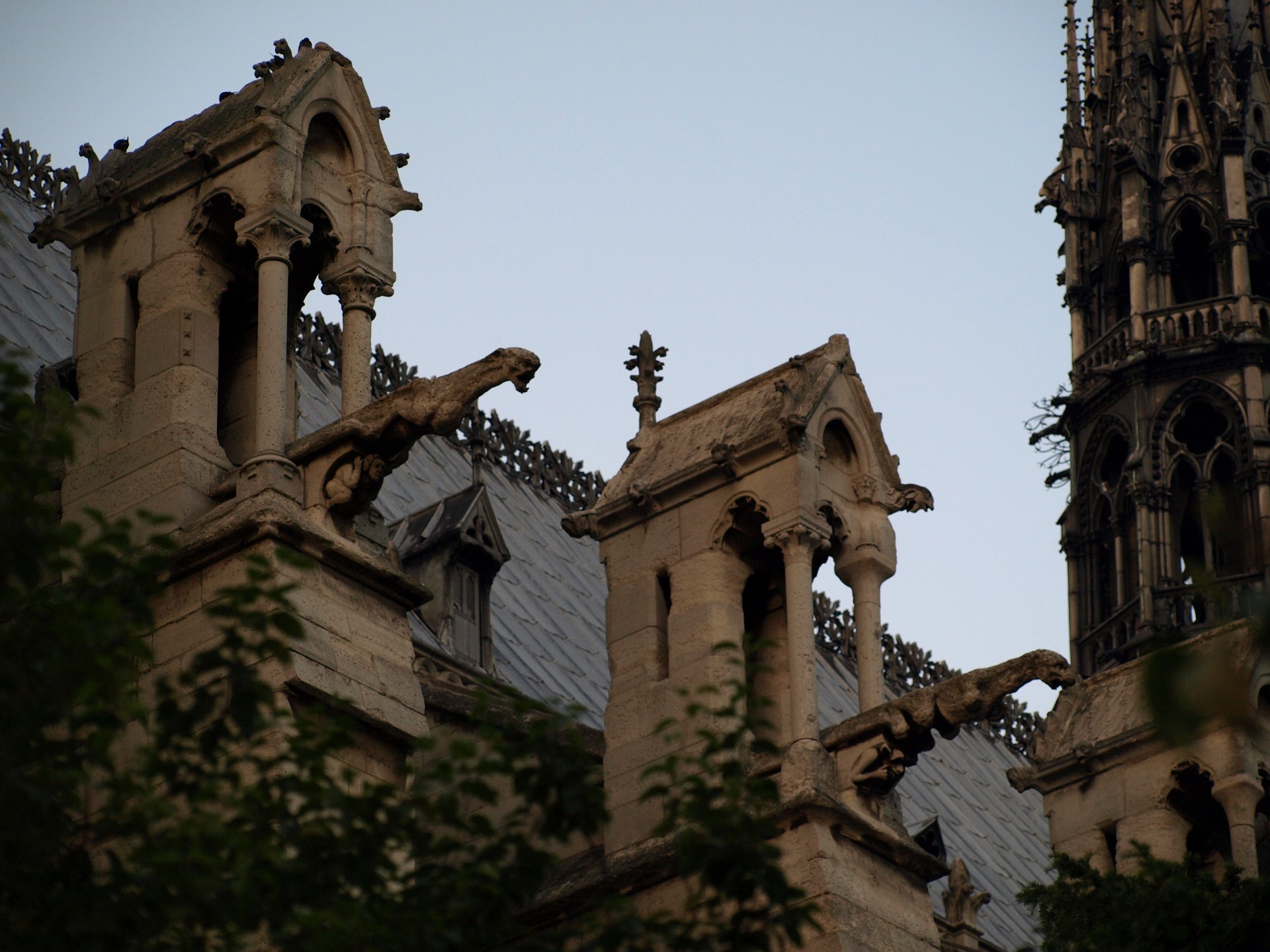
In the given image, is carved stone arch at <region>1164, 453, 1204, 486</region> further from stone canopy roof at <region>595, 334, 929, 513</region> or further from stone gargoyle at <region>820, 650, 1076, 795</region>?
stone gargoyle at <region>820, 650, 1076, 795</region>

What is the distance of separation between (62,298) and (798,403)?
11755 millimetres

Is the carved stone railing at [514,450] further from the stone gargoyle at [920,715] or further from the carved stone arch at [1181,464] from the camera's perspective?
the stone gargoyle at [920,715]

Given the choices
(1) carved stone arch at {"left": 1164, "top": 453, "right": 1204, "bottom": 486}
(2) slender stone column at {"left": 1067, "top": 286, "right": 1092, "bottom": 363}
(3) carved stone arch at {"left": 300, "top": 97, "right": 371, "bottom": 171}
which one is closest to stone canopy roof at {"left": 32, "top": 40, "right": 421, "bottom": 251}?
(3) carved stone arch at {"left": 300, "top": 97, "right": 371, "bottom": 171}

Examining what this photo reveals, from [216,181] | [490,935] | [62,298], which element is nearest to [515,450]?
[62,298]

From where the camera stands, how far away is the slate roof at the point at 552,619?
33.7 meters

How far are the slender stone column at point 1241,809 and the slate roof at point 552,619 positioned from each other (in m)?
7.15

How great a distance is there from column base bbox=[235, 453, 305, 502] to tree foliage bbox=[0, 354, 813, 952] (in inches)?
213

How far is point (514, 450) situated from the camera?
4578 cm

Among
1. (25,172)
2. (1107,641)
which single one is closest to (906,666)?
(1107,641)

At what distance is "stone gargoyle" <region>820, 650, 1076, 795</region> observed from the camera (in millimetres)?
23578

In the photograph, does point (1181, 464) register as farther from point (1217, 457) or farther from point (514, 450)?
point (514, 450)

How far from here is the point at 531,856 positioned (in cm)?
1439

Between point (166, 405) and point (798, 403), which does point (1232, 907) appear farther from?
point (166, 405)

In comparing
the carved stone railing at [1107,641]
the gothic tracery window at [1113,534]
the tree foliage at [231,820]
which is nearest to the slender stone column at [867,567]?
the tree foliage at [231,820]
